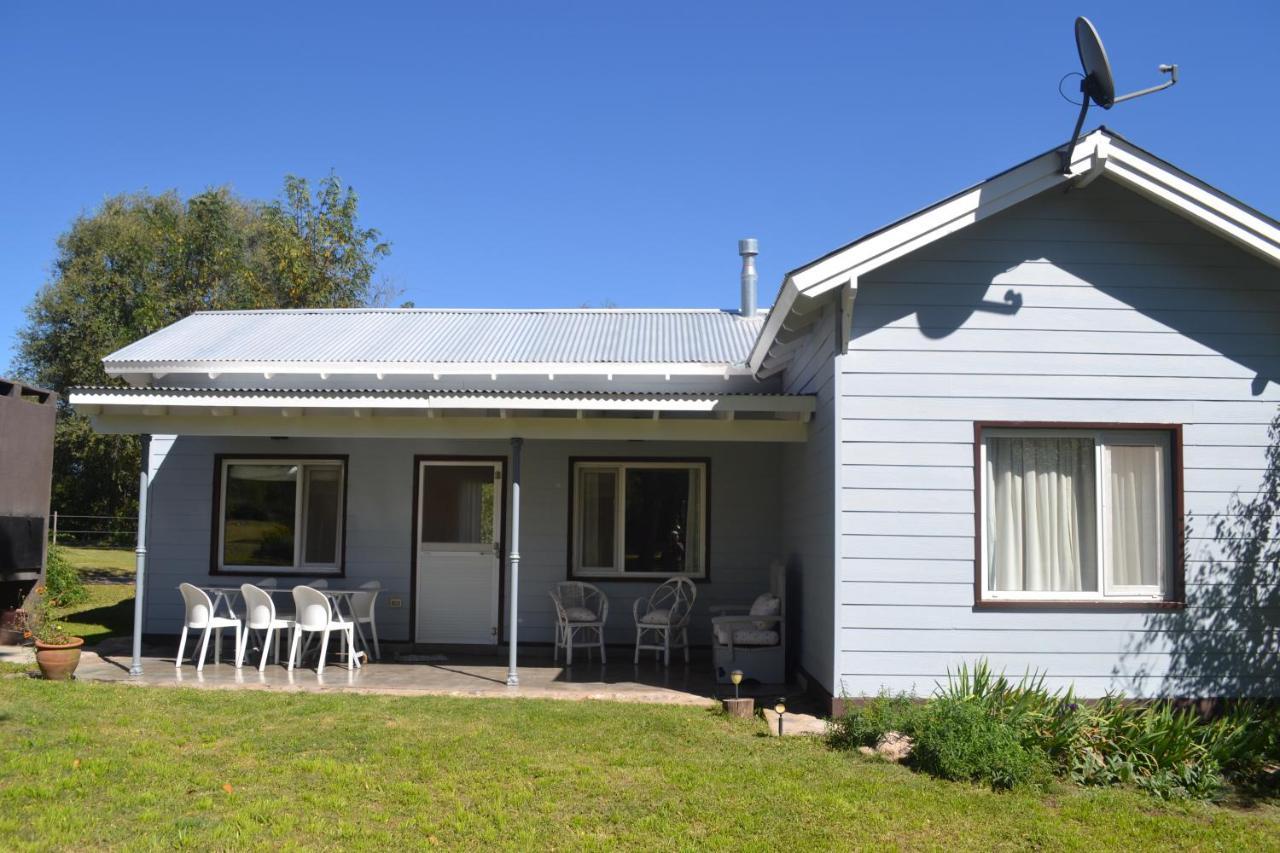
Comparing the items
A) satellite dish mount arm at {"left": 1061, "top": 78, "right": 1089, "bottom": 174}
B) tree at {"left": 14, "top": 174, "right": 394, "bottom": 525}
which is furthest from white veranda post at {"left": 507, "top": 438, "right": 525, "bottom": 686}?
tree at {"left": 14, "top": 174, "right": 394, "bottom": 525}

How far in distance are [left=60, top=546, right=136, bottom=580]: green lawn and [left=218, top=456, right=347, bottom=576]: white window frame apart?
34.5 ft

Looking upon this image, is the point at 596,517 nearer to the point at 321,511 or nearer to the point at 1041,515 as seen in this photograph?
the point at 321,511

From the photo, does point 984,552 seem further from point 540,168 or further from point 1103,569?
point 540,168

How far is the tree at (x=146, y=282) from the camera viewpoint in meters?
23.7

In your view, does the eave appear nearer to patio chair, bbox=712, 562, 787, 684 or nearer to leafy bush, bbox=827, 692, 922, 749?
patio chair, bbox=712, 562, 787, 684

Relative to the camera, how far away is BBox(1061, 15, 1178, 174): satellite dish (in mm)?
6590

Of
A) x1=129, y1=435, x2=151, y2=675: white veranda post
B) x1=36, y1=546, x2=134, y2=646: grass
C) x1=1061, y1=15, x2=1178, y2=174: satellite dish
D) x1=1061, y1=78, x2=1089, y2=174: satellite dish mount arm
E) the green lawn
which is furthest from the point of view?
the green lawn

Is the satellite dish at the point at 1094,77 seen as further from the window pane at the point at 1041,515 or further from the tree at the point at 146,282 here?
the tree at the point at 146,282

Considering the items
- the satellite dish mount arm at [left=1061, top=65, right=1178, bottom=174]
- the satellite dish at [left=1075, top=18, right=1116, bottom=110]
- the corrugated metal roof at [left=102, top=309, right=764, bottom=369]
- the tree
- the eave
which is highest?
the tree

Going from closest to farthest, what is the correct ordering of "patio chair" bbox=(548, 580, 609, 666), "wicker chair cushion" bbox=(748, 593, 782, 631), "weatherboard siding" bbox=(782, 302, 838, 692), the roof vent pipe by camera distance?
"weatherboard siding" bbox=(782, 302, 838, 692) < "wicker chair cushion" bbox=(748, 593, 782, 631) < "patio chair" bbox=(548, 580, 609, 666) < the roof vent pipe

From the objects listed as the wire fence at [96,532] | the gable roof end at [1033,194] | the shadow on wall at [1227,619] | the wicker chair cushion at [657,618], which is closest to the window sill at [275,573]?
the wicker chair cushion at [657,618]

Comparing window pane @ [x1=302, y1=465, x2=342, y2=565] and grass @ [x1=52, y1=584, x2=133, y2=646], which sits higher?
window pane @ [x1=302, y1=465, x2=342, y2=565]

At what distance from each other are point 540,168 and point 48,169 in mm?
9306

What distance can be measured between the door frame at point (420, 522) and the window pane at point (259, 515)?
57.4 inches
